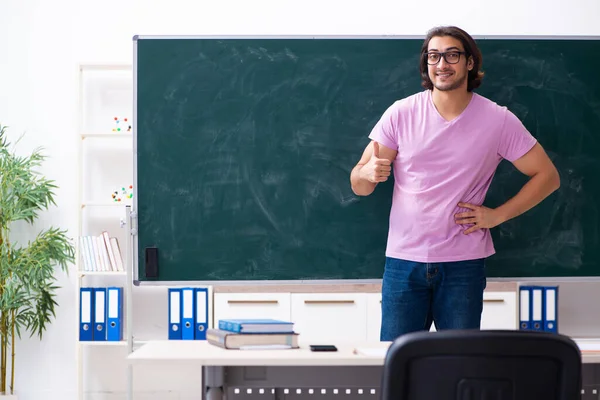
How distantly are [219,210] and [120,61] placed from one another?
1.99 metres

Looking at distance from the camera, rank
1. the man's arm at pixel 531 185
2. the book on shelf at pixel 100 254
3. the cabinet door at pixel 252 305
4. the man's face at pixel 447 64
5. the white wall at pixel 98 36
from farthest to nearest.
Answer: the white wall at pixel 98 36 < the book on shelf at pixel 100 254 < the cabinet door at pixel 252 305 < the man's arm at pixel 531 185 < the man's face at pixel 447 64

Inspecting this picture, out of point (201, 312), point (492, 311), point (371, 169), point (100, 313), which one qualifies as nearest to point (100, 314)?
point (100, 313)

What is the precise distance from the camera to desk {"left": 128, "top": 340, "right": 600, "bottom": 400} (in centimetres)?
213

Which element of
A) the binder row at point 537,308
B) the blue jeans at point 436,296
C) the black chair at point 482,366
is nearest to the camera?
the black chair at point 482,366

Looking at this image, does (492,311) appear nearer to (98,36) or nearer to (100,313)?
(100,313)

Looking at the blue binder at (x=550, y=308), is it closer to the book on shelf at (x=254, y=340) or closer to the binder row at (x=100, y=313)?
the binder row at (x=100, y=313)

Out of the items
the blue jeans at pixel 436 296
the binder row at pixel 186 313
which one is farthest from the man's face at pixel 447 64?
the binder row at pixel 186 313

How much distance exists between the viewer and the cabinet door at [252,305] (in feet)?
15.3

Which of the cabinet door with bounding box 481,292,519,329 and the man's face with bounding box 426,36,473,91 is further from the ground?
the man's face with bounding box 426,36,473,91

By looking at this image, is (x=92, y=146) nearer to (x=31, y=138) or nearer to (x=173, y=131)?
(x=31, y=138)

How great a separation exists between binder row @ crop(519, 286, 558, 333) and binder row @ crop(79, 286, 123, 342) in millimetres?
2387

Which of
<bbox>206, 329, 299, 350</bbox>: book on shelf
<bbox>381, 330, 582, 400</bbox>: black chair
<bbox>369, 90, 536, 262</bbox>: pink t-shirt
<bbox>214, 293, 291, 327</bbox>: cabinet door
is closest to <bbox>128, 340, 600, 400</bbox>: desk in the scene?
<bbox>206, 329, 299, 350</bbox>: book on shelf

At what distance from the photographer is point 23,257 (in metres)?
4.85

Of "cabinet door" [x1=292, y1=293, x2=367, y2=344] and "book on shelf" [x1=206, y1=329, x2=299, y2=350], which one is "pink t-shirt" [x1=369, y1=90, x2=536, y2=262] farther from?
"cabinet door" [x1=292, y1=293, x2=367, y2=344]
